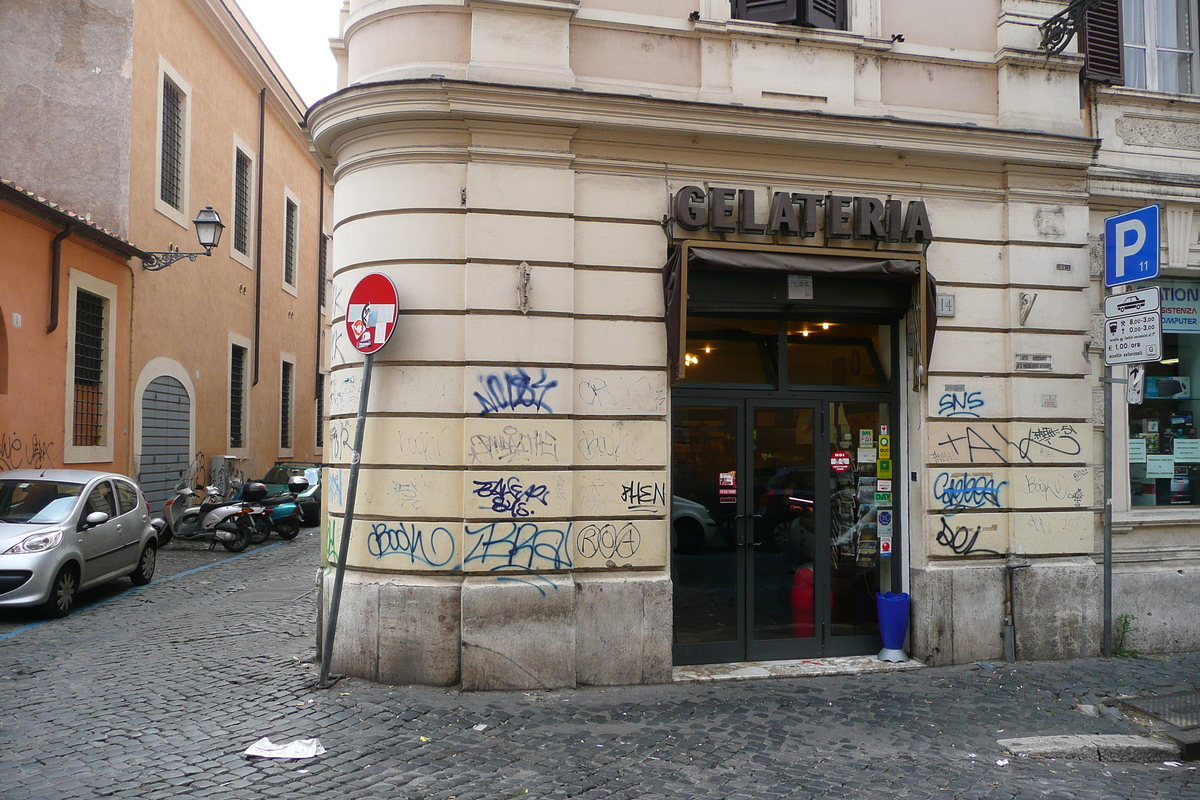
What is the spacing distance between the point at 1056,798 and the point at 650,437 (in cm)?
363

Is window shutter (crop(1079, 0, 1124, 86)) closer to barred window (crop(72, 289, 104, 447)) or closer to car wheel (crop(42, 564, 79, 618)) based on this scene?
car wheel (crop(42, 564, 79, 618))

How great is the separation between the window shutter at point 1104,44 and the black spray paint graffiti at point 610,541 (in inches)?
251

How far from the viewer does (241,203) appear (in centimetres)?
1952

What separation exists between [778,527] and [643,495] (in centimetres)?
146

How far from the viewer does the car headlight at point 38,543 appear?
871 centimetres

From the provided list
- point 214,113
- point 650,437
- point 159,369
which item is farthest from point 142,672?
point 214,113

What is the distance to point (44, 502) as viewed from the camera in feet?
31.1

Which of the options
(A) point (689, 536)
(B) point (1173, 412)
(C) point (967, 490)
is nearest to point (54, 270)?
(A) point (689, 536)

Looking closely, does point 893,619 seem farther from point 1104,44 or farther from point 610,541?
point 1104,44

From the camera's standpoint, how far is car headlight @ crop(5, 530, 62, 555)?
8706 mm

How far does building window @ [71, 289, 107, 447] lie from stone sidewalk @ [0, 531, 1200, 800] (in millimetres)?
6889

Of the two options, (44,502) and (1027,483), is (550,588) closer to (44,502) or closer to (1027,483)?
(1027,483)

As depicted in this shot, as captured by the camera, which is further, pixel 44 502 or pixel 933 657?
pixel 44 502

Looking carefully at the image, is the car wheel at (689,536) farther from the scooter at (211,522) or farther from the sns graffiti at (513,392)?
the scooter at (211,522)
